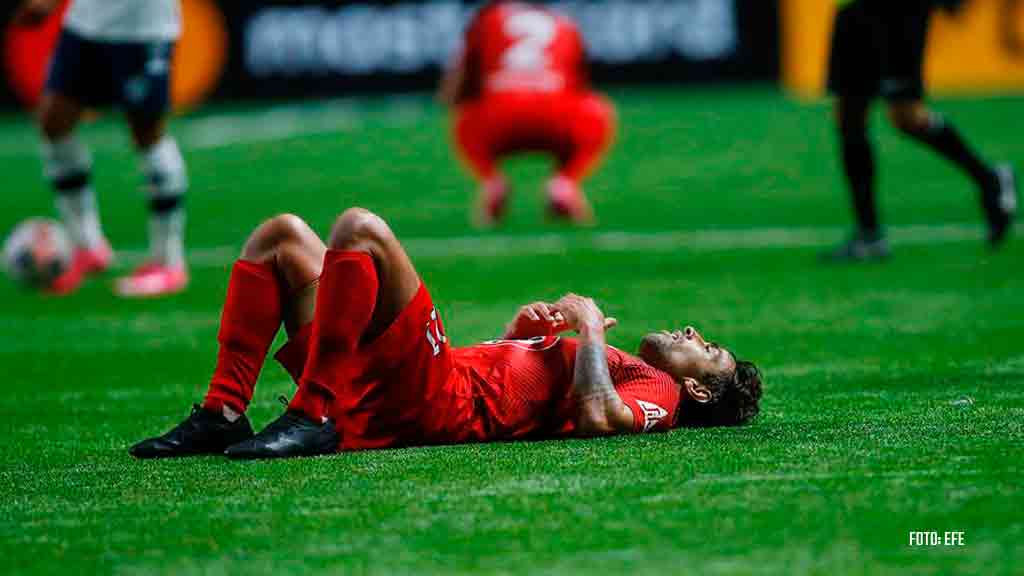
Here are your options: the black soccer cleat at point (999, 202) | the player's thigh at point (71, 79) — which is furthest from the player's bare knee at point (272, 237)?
the black soccer cleat at point (999, 202)

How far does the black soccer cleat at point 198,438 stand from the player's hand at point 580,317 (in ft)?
3.17

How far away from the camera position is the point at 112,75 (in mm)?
10008

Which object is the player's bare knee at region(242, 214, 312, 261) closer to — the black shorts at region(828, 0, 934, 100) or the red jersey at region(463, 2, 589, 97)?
the black shorts at region(828, 0, 934, 100)

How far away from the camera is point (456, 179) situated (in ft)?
52.4

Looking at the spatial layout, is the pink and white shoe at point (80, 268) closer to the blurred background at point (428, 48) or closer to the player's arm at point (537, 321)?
the player's arm at point (537, 321)

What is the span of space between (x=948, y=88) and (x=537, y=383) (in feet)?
50.3

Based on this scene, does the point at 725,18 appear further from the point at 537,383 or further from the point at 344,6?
the point at 537,383

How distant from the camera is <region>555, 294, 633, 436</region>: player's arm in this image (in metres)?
5.19

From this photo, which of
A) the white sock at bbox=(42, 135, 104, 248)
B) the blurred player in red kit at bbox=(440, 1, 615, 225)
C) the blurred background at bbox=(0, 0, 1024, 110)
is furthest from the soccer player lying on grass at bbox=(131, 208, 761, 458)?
the blurred background at bbox=(0, 0, 1024, 110)

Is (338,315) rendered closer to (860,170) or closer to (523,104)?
(860,170)

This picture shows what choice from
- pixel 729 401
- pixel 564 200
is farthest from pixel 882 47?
pixel 729 401

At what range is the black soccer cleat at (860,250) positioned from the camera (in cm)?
1039

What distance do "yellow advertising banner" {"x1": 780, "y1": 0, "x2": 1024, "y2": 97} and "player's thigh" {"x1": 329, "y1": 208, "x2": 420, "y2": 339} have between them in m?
14.3

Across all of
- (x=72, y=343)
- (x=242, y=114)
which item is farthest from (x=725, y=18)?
(x=72, y=343)
